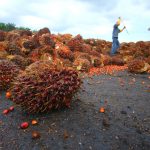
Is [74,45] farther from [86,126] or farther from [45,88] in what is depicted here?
[86,126]

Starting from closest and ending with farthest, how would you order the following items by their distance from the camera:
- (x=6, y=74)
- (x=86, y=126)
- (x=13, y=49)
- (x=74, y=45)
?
1. (x=86, y=126)
2. (x=6, y=74)
3. (x=13, y=49)
4. (x=74, y=45)

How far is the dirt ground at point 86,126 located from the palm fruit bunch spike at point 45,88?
9.7 inches

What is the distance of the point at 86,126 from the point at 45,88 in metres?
0.98

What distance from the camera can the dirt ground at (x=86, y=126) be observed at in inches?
227

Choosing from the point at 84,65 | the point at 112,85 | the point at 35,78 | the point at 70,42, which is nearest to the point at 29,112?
the point at 35,78

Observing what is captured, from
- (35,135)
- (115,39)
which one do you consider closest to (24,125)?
(35,135)

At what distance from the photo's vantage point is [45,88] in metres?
6.18

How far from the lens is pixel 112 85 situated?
9289 millimetres

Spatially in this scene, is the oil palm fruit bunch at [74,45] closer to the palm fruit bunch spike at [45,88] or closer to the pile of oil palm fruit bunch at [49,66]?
the pile of oil palm fruit bunch at [49,66]

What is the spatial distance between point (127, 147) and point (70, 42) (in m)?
9.39

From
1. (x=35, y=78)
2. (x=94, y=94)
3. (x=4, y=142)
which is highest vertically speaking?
(x=35, y=78)

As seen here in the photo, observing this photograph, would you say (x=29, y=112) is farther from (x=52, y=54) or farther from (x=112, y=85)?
(x=52, y=54)

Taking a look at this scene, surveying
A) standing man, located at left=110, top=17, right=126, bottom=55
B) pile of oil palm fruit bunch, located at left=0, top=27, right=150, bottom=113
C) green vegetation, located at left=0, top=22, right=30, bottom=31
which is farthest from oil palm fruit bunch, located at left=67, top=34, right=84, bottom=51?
green vegetation, located at left=0, top=22, right=30, bottom=31

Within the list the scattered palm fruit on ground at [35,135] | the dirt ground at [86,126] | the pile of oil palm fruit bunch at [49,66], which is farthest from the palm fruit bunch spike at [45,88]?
the scattered palm fruit on ground at [35,135]
